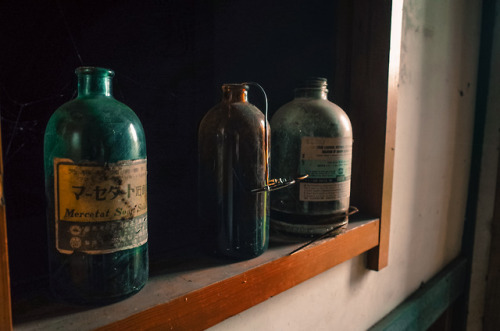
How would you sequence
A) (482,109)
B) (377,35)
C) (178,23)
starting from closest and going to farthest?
(178,23) < (377,35) < (482,109)

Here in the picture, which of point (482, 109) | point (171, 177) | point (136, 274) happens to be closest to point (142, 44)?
point (171, 177)

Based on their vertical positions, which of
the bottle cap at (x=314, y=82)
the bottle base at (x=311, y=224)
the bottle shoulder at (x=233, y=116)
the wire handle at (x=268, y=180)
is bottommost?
the bottle base at (x=311, y=224)

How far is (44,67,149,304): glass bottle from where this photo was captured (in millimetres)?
367

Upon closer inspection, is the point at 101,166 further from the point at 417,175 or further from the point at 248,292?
the point at 417,175

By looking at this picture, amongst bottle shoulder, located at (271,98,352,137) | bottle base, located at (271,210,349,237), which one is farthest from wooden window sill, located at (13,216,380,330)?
bottle shoulder, located at (271,98,352,137)

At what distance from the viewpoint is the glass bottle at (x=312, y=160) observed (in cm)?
60

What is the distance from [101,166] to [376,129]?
0.56m

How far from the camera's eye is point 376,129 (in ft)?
2.44

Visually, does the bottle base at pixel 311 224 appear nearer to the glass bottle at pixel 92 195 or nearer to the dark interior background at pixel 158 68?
the dark interior background at pixel 158 68

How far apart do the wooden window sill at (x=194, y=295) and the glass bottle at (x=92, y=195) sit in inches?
0.9

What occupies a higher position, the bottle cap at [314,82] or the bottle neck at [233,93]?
the bottle cap at [314,82]

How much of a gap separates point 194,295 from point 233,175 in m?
0.17

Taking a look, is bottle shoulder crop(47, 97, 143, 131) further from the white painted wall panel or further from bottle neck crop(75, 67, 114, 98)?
the white painted wall panel

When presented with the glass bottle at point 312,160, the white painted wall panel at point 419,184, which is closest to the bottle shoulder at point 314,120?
the glass bottle at point 312,160
